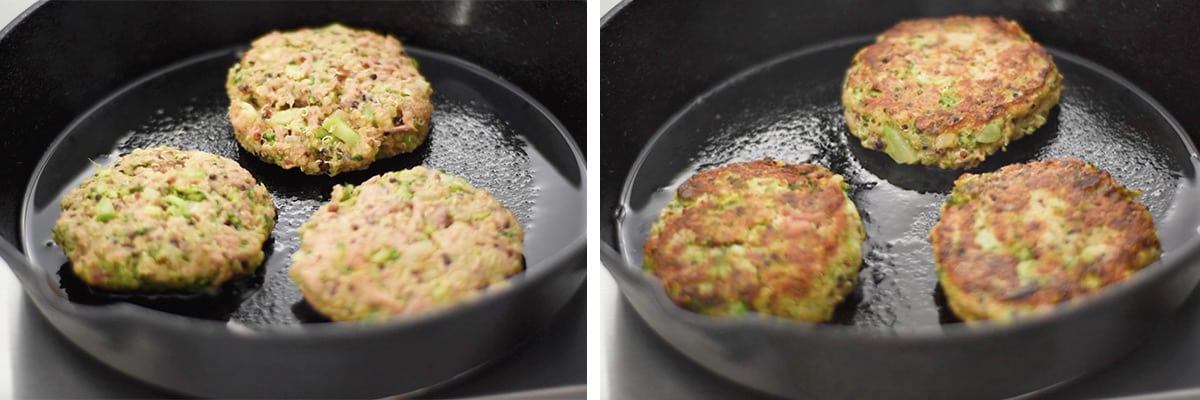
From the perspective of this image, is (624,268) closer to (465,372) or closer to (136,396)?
(465,372)

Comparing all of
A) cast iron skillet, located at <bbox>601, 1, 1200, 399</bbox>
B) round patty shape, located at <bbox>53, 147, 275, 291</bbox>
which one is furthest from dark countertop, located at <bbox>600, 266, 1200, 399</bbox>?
round patty shape, located at <bbox>53, 147, 275, 291</bbox>

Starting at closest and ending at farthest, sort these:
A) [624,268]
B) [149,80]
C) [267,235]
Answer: [624,268] < [267,235] < [149,80]

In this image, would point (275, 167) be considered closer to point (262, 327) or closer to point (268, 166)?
point (268, 166)

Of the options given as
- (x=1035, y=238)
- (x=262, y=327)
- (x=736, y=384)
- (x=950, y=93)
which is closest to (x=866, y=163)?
(x=950, y=93)

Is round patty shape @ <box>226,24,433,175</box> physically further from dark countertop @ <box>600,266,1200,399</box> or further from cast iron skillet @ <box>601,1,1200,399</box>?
dark countertop @ <box>600,266,1200,399</box>

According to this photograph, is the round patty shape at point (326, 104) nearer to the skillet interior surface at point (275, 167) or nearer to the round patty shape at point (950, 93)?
the skillet interior surface at point (275, 167)

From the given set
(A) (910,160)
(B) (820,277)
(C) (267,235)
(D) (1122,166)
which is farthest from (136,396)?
(D) (1122,166)
